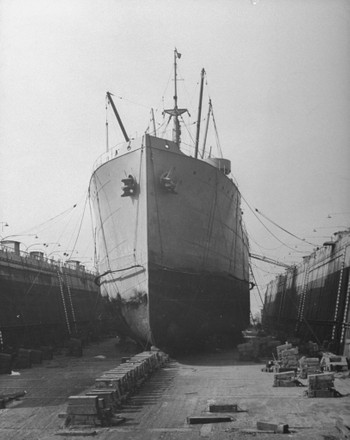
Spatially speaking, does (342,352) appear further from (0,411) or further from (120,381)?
(0,411)

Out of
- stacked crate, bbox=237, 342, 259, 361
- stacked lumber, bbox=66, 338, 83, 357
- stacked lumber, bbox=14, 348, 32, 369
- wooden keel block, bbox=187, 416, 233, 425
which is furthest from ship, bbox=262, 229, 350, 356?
stacked lumber, bbox=14, 348, 32, 369

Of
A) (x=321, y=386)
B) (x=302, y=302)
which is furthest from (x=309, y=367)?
(x=302, y=302)

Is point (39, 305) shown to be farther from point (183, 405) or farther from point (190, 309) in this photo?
point (183, 405)

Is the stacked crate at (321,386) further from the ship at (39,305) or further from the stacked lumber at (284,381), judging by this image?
the ship at (39,305)

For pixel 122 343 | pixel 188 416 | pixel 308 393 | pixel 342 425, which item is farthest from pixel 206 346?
pixel 342 425

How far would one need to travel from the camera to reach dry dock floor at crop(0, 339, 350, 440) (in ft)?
22.5

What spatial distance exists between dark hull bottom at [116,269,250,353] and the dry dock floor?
139 cm

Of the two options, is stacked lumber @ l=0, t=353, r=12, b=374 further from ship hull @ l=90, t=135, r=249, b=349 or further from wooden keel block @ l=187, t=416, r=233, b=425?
wooden keel block @ l=187, t=416, r=233, b=425

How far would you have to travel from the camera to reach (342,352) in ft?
47.5

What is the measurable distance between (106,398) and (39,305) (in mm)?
15862

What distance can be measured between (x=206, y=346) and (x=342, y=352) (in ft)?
16.1

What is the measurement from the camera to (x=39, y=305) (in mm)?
22875

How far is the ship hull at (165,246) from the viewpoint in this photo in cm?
1521

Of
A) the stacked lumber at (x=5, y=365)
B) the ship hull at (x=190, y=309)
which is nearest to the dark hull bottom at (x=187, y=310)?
the ship hull at (x=190, y=309)
